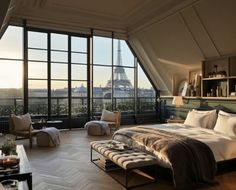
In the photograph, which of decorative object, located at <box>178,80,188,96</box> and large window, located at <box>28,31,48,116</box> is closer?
large window, located at <box>28,31,48,116</box>

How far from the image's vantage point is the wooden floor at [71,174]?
11.2 feet

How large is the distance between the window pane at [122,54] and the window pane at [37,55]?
254 cm

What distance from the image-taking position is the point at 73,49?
27.1 feet

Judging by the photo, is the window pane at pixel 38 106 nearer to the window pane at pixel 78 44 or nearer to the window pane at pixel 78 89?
the window pane at pixel 78 89

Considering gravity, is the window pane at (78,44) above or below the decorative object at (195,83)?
above

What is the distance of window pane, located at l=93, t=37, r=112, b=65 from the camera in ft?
28.4

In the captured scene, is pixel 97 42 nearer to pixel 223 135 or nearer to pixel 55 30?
pixel 55 30

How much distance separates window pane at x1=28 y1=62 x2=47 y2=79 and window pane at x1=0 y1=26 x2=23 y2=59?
434 mm

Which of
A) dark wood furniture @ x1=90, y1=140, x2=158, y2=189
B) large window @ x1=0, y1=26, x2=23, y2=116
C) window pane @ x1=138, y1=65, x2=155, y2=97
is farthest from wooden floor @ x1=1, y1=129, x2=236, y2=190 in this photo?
window pane @ x1=138, y1=65, x2=155, y2=97

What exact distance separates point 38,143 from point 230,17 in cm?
535

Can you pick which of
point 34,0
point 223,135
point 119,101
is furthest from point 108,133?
point 34,0

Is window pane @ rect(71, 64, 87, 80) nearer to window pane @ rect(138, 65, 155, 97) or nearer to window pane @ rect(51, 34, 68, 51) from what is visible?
window pane @ rect(51, 34, 68, 51)

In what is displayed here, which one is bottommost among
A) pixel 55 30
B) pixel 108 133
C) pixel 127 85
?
pixel 108 133

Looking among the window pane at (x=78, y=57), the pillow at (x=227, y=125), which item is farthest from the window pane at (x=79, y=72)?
the pillow at (x=227, y=125)
